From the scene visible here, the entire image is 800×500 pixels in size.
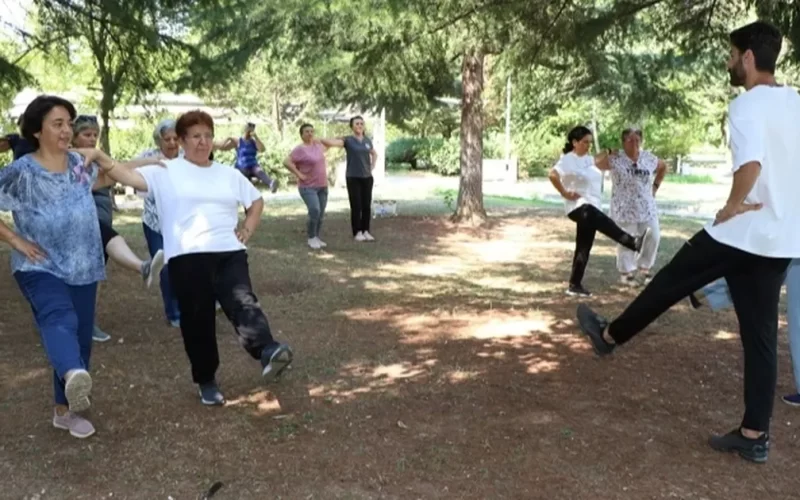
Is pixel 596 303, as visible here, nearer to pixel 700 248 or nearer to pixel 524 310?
pixel 524 310

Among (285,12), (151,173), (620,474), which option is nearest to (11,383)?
(151,173)

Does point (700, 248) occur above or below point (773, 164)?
below

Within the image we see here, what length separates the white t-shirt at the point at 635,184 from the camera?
24.8ft

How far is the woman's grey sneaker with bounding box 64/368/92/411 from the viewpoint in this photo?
3.43 m

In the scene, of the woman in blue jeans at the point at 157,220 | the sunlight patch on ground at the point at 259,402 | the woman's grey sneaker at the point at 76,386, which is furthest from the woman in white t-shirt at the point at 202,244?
the woman in blue jeans at the point at 157,220

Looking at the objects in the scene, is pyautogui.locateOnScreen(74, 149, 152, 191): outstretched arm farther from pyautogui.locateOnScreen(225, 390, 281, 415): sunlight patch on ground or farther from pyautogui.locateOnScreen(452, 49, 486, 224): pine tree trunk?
pyautogui.locateOnScreen(452, 49, 486, 224): pine tree trunk

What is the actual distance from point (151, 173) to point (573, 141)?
445cm

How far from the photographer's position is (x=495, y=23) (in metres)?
7.86

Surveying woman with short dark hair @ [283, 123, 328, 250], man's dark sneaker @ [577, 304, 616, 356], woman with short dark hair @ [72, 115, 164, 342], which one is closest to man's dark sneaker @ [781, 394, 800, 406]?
man's dark sneaker @ [577, 304, 616, 356]

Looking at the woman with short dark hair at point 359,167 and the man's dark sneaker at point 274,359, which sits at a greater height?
the woman with short dark hair at point 359,167

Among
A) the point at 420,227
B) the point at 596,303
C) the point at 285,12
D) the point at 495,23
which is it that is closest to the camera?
the point at 596,303

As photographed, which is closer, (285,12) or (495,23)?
(495,23)

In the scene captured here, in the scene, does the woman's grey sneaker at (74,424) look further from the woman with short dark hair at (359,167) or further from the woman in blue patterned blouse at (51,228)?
the woman with short dark hair at (359,167)

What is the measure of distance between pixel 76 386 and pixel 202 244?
3.13ft
